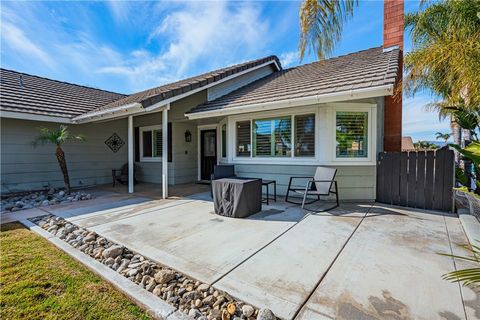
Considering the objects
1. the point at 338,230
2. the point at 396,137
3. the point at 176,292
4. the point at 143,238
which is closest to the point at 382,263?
the point at 338,230

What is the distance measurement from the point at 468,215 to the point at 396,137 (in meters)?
2.83

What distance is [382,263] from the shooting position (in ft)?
9.75

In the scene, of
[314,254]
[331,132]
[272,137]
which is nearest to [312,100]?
[331,132]

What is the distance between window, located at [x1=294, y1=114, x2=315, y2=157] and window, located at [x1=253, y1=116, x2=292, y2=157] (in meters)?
0.21

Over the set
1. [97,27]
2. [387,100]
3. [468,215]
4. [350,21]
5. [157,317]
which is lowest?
[157,317]

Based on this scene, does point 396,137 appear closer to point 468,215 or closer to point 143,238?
point 468,215

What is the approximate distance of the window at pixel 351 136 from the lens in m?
6.35

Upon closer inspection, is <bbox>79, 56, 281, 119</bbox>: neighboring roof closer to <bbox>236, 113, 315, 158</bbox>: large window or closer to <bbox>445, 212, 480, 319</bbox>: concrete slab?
<bbox>236, 113, 315, 158</bbox>: large window

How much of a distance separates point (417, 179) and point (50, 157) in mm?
11972

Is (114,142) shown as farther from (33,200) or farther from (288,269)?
(288,269)

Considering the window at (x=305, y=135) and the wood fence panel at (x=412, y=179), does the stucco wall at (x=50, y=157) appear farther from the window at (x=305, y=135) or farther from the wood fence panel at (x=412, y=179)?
the wood fence panel at (x=412, y=179)

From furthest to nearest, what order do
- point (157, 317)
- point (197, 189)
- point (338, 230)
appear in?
1. point (197, 189)
2. point (338, 230)
3. point (157, 317)

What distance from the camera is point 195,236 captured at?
3.99 meters

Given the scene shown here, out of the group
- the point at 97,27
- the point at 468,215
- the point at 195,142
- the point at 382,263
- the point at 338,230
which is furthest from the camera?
the point at 195,142
